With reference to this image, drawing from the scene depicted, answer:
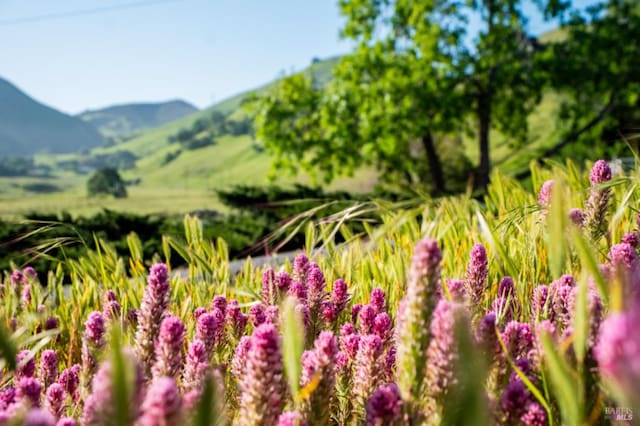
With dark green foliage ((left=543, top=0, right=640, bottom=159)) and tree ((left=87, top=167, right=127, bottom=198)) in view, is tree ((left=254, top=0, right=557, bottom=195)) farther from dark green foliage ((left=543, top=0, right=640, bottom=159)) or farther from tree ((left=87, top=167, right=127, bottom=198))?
tree ((left=87, top=167, right=127, bottom=198))

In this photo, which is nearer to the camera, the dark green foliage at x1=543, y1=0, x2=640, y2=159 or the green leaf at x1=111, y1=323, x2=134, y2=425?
the green leaf at x1=111, y1=323, x2=134, y2=425

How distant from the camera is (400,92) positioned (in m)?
16.9

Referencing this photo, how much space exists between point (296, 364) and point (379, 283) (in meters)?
1.82

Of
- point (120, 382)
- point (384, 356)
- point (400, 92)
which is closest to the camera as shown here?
point (120, 382)

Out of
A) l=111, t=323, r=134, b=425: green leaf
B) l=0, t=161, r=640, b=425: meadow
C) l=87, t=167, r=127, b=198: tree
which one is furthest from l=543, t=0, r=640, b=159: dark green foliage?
l=87, t=167, r=127, b=198: tree

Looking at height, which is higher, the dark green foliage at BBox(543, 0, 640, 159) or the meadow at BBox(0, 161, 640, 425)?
the dark green foliage at BBox(543, 0, 640, 159)

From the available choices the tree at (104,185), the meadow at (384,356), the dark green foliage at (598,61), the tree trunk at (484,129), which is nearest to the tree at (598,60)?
the dark green foliage at (598,61)

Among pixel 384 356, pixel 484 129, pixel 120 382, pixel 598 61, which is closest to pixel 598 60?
pixel 598 61

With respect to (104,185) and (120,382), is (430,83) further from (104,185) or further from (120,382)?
(104,185)

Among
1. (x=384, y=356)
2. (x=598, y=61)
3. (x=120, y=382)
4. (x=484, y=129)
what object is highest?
(x=598, y=61)

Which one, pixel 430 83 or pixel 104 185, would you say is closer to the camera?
pixel 430 83

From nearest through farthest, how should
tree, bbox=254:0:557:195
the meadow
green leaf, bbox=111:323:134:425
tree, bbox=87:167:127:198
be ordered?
1. green leaf, bbox=111:323:134:425
2. the meadow
3. tree, bbox=254:0:557:195
4. tree, bbox=87:167:127:198

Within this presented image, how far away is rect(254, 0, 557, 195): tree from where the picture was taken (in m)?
16.9

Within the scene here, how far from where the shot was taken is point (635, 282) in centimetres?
133
